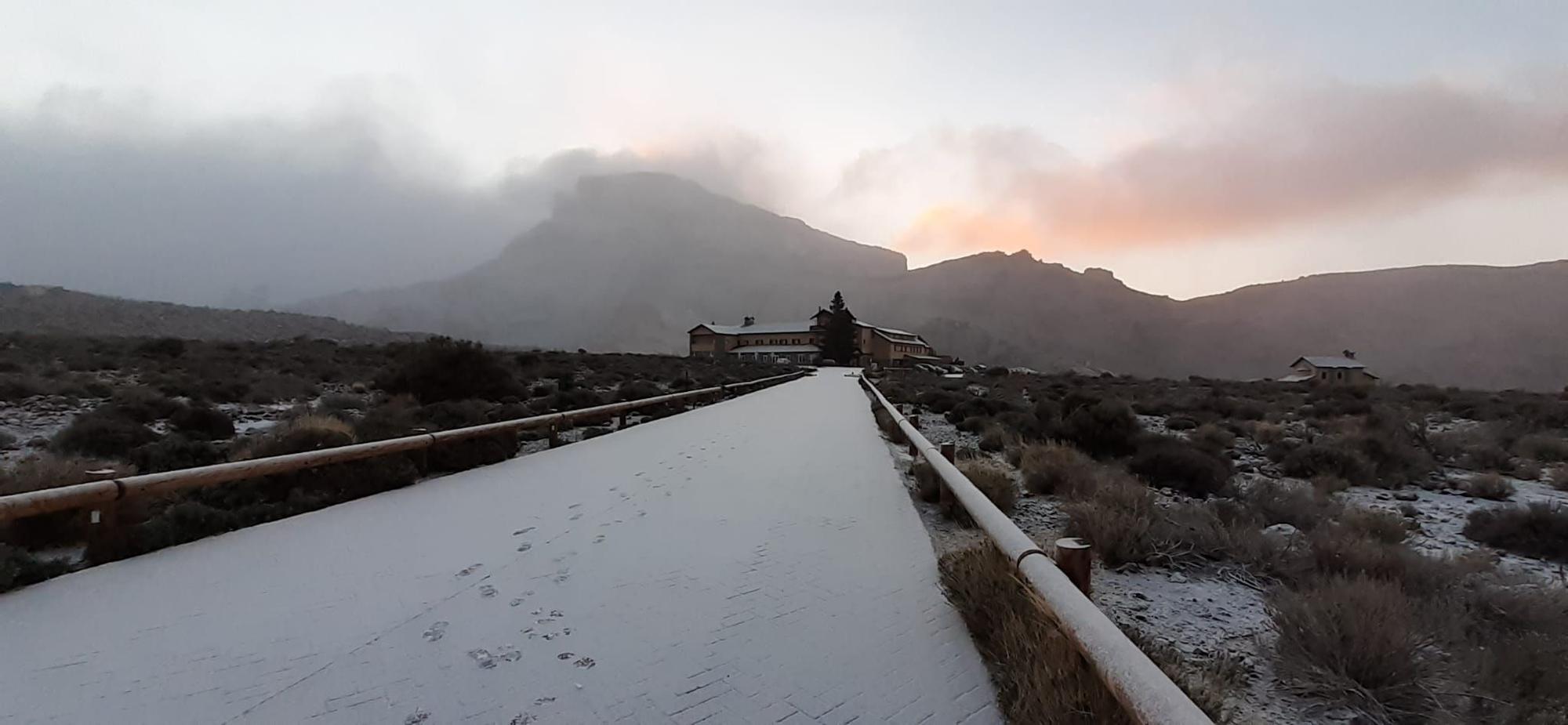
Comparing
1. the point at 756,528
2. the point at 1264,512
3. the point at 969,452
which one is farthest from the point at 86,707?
the point at 969,452

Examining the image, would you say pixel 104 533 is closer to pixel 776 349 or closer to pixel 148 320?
pixel 148 320

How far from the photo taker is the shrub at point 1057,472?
6.86 metres

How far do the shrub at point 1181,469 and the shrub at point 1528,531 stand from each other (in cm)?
224

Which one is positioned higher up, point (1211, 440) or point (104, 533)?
point (104, 533)

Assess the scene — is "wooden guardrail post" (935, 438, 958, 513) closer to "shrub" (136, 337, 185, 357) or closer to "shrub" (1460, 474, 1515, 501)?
"shrub" (1460, 474, 1515, 501)

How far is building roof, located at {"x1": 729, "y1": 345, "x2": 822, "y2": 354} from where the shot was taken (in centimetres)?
8844

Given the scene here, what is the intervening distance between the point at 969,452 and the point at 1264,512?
12.6ft

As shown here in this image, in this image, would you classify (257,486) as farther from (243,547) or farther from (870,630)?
(870,630)

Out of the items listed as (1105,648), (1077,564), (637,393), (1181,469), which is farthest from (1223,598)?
(637,393)

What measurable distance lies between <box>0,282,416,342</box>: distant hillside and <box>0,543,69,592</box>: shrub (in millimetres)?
62280

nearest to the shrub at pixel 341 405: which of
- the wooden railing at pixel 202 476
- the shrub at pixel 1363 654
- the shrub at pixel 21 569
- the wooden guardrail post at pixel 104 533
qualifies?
the wooden railing at pixel 202 476

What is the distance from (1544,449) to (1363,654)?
1429 centimetres

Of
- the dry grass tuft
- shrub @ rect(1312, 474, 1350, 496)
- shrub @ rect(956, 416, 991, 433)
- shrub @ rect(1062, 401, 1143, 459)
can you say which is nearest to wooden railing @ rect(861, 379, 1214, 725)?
the dry grass tuft

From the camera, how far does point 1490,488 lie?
8523 millimetres
